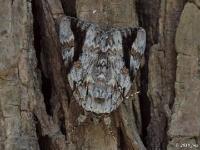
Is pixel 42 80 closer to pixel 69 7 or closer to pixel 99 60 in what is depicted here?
pixel 99 60

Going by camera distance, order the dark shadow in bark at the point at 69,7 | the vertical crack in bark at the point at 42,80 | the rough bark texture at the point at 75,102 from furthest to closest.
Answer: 1. the dark shadow in bark at the point at 69,7
2. the vertical crack in bark at the point at 42,80
3. the rough bark texture at the point at 75,102

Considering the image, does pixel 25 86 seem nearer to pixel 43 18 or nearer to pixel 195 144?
pixel 43 18

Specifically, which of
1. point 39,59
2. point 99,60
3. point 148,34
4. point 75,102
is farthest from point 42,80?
point 148,34

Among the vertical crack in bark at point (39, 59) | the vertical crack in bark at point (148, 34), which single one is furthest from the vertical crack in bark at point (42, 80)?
the vertical crack in bark at point (148, 34)

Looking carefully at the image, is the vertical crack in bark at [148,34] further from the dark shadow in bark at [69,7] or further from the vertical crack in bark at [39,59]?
the vertical crack in bark at [39,59]

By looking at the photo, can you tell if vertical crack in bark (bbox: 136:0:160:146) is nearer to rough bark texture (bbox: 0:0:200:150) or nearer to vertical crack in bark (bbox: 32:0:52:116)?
rough bark texture (bbox: 0:0:200:150)

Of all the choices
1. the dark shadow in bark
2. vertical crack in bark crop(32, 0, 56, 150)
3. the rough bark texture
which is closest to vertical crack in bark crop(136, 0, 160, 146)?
the rough bark texture

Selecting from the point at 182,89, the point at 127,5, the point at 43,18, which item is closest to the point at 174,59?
the point at 182,89
